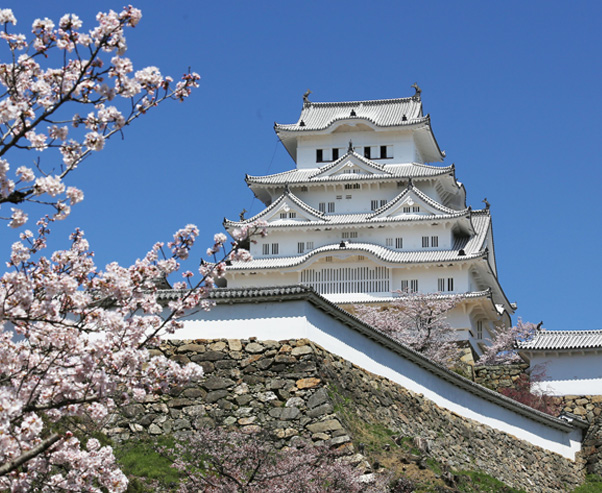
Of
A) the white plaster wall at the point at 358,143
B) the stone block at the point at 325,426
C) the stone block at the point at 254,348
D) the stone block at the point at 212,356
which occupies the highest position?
the white plaster wall at the point at 358,143

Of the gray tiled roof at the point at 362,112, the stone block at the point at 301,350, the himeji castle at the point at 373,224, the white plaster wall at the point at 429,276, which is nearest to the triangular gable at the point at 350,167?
the himeji castle at the point at 373,224

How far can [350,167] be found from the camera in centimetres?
4625

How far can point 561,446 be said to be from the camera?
2795 cm

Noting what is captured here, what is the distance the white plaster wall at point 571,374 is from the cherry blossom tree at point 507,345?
15.2 ft

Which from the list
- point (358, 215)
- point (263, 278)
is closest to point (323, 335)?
point (263, 278)

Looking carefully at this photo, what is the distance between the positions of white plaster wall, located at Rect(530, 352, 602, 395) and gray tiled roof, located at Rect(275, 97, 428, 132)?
1847cm

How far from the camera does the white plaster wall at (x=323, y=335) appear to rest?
61.4 feet

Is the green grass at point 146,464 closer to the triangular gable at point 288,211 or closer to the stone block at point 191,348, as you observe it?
the stone block at point 191,348

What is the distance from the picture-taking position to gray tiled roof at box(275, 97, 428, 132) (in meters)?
48.9

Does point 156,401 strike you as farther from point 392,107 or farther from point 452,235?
point 392,107

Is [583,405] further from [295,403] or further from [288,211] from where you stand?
[288,211]

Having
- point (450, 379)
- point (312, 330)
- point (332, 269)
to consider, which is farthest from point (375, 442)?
point (332, 269)

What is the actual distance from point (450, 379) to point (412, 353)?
206cm

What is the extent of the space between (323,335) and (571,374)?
15977mm
